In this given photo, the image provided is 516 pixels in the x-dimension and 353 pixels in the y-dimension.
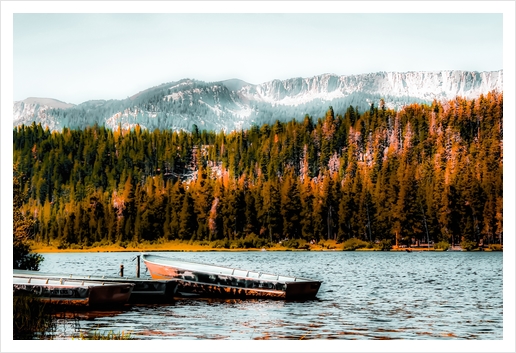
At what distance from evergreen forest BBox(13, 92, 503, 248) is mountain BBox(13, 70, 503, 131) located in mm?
1683

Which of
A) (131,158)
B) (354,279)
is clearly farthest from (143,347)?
(131,158)

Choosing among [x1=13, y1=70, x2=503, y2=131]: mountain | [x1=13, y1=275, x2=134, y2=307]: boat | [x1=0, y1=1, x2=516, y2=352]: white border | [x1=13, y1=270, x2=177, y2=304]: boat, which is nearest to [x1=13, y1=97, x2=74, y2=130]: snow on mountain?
[x1=13, y1=70, x2=503, y2=131]: mountain

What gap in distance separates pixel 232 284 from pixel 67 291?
7523mm

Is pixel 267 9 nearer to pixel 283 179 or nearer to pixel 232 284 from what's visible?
pixel 232 284

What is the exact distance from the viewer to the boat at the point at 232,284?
28.7 metres

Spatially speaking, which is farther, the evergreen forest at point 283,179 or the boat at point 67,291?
the evergreen forest at point 283,179

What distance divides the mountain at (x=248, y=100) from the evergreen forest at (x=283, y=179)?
1.68 meters

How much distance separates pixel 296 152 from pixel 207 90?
20041mm

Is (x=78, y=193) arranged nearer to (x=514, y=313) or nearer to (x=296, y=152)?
(x=296, y=152)

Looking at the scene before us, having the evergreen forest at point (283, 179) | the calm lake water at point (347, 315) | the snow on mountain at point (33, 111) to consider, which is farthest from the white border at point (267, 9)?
the snow on mountain at point (33, 111)

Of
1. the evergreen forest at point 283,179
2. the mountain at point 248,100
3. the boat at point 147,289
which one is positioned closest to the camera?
the boat at point 147,289

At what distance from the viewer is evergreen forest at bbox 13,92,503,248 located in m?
72.5

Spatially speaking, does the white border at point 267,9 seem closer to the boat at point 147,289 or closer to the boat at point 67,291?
the boat at point 67,291

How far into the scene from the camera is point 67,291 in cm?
2422
